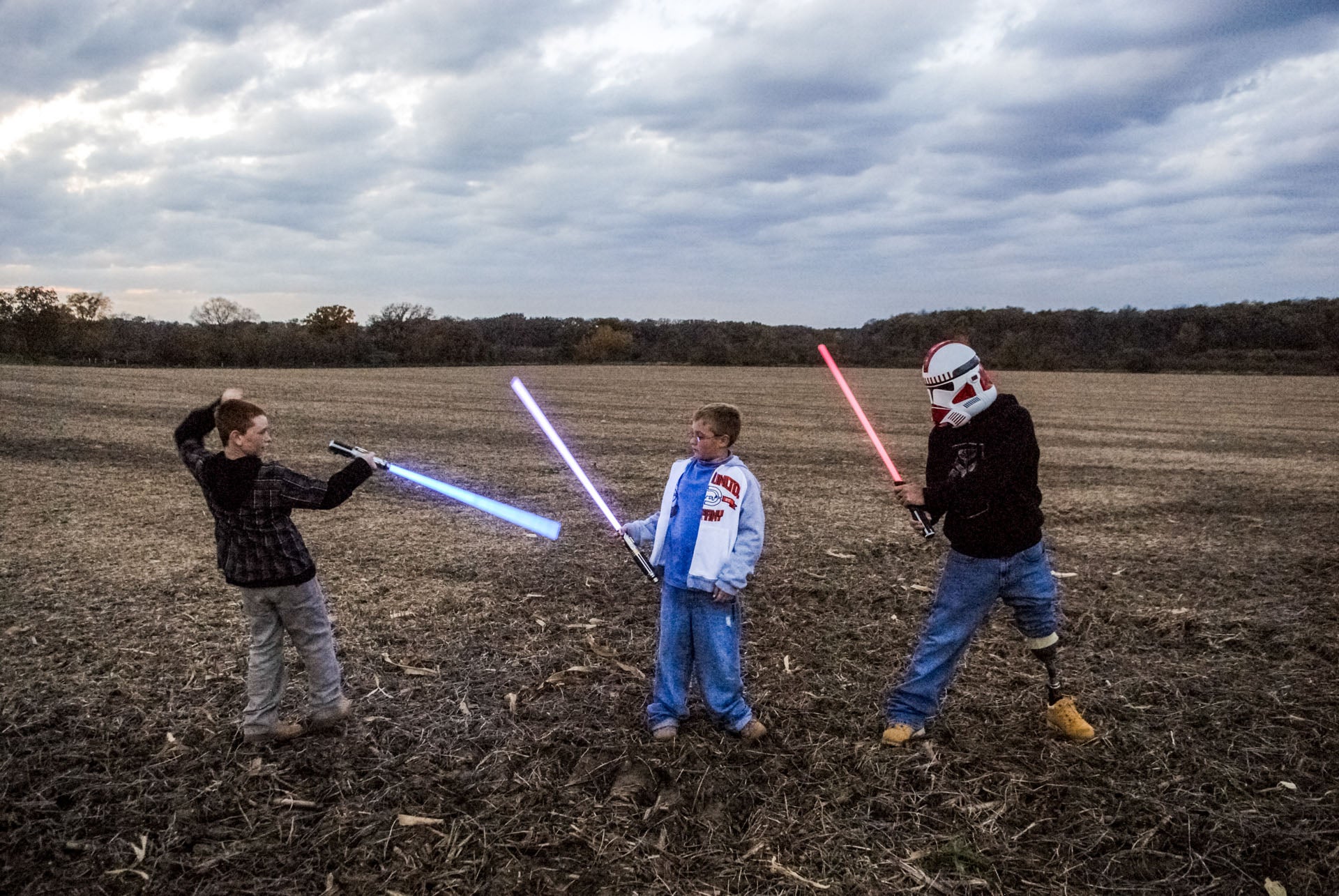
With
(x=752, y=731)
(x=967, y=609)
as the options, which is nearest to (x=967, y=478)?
(x=967, y=609)

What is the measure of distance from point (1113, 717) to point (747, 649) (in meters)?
2.53

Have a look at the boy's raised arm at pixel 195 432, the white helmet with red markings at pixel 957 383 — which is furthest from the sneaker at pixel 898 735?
the boy's raised arm at pixel 195 432

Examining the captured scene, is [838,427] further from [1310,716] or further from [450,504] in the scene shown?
[1310,716]

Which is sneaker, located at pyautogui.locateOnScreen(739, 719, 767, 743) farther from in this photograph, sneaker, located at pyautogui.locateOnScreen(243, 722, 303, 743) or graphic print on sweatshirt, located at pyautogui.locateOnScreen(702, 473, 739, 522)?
sneaker, located at pyautogui.locateOnScreen(243, 722, 303, 743)

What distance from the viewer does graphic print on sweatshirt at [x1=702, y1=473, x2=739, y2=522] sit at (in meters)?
4.76

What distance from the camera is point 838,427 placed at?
2612 centimetres

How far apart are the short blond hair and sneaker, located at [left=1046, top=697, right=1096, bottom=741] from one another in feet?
8.41

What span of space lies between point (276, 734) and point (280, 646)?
577mm

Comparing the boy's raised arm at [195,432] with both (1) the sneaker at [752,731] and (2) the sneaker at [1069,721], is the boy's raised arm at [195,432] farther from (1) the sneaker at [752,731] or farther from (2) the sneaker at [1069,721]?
(2) the sneaker at [1069,721]

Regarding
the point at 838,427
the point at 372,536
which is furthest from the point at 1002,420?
the point at 838,427

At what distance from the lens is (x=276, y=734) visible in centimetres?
498

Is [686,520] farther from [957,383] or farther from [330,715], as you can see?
[330,715]

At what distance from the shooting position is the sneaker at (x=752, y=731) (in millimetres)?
5098

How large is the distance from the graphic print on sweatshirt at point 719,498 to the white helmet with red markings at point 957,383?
1.14 meters
